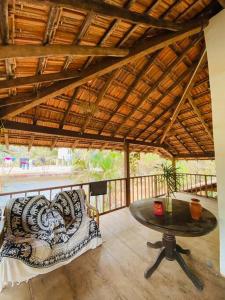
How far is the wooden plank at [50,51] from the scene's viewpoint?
4.64 feet

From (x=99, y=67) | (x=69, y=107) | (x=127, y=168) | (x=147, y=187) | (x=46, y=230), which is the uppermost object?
(x=99, y=67)

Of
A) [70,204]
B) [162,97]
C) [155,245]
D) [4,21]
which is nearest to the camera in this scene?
[4,21]

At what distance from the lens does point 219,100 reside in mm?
2055

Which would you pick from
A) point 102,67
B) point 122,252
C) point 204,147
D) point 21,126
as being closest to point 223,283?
point 122,252

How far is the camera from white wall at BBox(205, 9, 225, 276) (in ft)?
6.55

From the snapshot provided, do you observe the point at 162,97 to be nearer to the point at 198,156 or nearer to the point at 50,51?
the point at 50,51

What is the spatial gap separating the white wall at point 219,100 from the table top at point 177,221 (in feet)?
0.96

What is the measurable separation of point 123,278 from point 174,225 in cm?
92

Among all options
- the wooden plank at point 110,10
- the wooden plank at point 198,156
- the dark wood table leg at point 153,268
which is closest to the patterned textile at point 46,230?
the dark wood table leg at point 153,268

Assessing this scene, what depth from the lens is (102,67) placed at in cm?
230

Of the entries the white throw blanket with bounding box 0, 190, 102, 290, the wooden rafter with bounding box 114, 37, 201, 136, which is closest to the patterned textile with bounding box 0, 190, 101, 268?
the white throw blanket with bounding box 0, 190, 102, 290

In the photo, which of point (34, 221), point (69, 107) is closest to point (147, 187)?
point (69, 107)

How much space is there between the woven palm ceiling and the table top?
2068 mm

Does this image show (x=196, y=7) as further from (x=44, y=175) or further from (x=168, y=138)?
(x=44, y=175)
